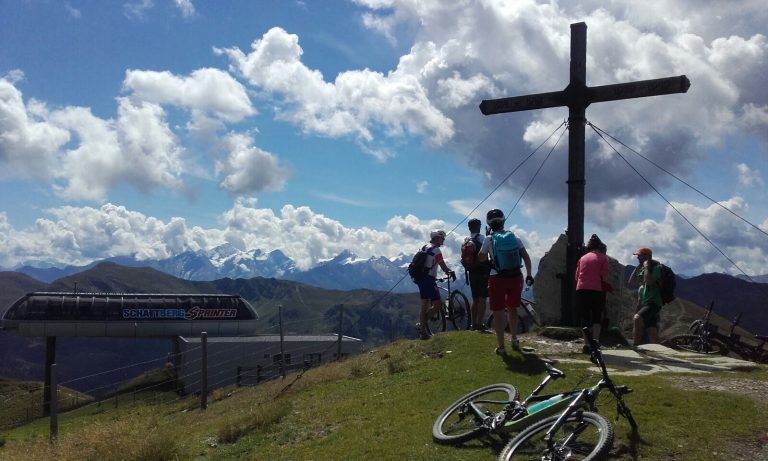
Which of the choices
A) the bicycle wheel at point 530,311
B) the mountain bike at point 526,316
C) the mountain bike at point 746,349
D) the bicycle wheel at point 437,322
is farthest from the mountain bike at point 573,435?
the mountain bike at point 746,349

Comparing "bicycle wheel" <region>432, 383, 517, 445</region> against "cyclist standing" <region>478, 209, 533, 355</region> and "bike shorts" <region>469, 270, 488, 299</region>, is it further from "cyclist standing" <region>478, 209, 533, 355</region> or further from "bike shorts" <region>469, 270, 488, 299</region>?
"bike shorts" <region>469, 270, 488, 299</region>

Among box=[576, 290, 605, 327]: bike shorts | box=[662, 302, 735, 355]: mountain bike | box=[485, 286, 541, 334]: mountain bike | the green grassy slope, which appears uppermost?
box=[576, 290, 605, 327]: bike shorts

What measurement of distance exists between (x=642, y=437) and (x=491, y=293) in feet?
15.9

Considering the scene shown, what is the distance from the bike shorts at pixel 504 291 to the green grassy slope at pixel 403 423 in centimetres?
105

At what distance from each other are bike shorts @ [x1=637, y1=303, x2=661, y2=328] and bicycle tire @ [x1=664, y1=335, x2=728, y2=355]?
1.70m

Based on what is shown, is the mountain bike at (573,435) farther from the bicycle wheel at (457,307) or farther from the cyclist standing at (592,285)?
the bicycle wheel at (457,307)

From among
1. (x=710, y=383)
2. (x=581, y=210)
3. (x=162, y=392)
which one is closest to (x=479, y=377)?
(x=710, y=383)

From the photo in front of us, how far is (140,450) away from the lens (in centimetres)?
924

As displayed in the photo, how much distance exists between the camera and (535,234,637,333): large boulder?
16188mm

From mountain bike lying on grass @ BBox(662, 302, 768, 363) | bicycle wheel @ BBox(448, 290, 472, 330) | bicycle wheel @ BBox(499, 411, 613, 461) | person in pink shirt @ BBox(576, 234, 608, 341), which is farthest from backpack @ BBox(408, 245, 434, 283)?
bicycle wheel @ BBox(499, 411, 613, 461)

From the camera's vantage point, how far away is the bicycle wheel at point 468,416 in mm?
7996

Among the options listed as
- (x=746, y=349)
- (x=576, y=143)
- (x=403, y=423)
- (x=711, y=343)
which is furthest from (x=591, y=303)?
(x=746, y=349)

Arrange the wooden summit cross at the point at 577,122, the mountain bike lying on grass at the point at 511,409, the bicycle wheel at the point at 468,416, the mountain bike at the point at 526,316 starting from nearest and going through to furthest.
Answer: the mountain bike lying on grass at the point at 511,409 < the bicycle wheel at the point at 468,416 < the wooden summit cross at the point at 577,122 < the mountain bike at the point at 526,316

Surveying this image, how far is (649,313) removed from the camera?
14539mm
